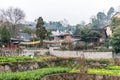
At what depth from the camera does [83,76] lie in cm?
2459

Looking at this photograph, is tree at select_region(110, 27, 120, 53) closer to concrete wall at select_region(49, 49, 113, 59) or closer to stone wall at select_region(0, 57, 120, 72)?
concrete wall at select_region(49, 49, 113, 59)

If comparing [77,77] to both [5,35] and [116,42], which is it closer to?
[116,42]

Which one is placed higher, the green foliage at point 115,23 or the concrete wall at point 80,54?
the green foliage at point 115,23

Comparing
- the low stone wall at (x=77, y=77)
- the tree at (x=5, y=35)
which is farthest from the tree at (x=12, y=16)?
the low stone wall at (x=77, y=77)

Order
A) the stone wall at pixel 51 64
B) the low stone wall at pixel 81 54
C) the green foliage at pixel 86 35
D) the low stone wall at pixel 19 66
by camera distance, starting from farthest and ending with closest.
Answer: the green foliage at pixel 86 35, the low stone wall at pixel 81 54, the stone wall at pixel 51 64, the low stone wall at pixel 19 66

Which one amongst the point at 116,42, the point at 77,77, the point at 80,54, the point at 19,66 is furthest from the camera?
the point at 80,54

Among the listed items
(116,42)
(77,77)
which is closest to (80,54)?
(116,42)

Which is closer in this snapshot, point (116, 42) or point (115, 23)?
point (116, 42)

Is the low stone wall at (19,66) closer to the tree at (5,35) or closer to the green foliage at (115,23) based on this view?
the tree at (5,35)

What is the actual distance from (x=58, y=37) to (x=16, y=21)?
791cm

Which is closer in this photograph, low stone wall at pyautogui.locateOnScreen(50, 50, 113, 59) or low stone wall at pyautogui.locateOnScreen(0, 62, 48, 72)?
low stone wall at pyautogui.locateOnScreen(0, 62, 48, 72)

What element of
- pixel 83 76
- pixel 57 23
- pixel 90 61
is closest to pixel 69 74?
pixel 83 76

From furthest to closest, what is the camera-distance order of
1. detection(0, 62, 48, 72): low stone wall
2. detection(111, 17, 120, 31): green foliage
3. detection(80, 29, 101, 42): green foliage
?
detection(80, 29, 101, 42): green foliage → detection(111, 17, 120, 31): green foliage → detection(0, 62, 48, 72): low stone wall

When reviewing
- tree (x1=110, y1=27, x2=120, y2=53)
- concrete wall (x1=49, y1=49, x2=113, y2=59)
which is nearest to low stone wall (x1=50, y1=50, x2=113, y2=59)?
concrete wall (x1=49, y1=49, x2=113, y2=59)
